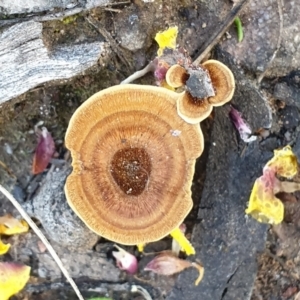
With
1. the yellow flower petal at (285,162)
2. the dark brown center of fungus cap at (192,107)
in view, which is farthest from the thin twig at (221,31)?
the yellow flower petal at (285,162)

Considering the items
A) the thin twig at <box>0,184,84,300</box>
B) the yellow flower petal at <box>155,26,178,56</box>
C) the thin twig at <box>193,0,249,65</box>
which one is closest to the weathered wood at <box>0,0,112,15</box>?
the yellow flower petal at <box>155,26,178,56</box>

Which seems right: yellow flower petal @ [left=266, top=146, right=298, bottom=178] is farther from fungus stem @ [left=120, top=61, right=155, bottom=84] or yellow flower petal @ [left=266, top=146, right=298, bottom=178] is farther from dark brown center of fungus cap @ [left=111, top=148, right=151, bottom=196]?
fungus stem @ [left=120, top=61, right=155, bottom=84]

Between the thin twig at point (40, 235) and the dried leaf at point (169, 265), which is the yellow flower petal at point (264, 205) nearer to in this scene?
the dried leaf at point (169, 265)

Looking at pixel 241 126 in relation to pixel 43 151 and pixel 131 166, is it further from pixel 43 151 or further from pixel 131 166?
pixel 43 151

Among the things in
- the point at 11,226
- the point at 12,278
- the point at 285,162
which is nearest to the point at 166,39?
the point at 285,162

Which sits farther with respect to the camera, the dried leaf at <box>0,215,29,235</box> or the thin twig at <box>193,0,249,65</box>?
the dried leaf at <box>0,215,29,235</box>

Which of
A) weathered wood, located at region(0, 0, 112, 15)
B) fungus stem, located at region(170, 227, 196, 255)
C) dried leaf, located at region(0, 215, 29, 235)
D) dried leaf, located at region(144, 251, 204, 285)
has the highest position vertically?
weathered wood, located at region(0, 0, 112, 15)
